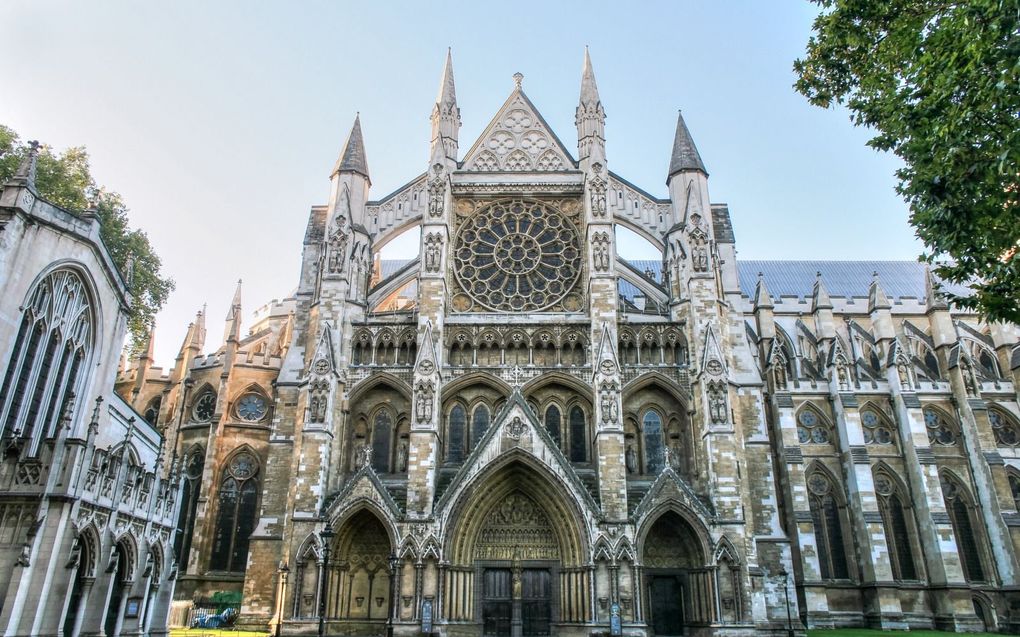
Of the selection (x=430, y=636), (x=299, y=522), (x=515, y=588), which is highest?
(x=299, y=522)

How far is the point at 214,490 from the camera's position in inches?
1145

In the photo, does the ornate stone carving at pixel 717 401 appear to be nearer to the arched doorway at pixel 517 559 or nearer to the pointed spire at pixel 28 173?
the arched doorway at pixel 517 559

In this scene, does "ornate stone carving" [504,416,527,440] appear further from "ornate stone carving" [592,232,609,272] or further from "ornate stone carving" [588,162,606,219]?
"ornate stone carving" [588,162,606,219]

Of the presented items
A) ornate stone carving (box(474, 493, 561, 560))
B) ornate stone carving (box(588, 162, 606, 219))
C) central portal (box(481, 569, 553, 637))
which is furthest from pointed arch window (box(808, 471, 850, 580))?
ornate stone carving (box(588, 162, 606, 219))

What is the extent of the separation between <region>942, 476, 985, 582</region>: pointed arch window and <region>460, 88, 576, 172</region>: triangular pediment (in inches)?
947

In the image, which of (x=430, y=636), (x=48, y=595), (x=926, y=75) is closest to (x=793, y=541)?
(x=430, y=636)

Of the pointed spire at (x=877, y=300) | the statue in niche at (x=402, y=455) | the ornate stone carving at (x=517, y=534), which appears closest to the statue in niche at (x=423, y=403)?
the statue in niche at (x=402, y=455)

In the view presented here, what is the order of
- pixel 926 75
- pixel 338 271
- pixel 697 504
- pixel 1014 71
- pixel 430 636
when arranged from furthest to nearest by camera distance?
pixel 338 271 < pixel 697 504 < pixel 430 636 < pixel 926 75 < pixel 1014 71

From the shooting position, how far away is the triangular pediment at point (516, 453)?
2280 cm

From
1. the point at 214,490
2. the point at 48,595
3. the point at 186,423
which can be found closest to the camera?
the point at 48,595

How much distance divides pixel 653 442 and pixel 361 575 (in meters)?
11.3

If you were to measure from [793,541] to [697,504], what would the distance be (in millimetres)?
9985

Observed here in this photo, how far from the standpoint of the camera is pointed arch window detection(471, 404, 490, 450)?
25328 millimetres

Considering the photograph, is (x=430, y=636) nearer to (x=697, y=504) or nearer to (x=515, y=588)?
(x=515, y=588)
